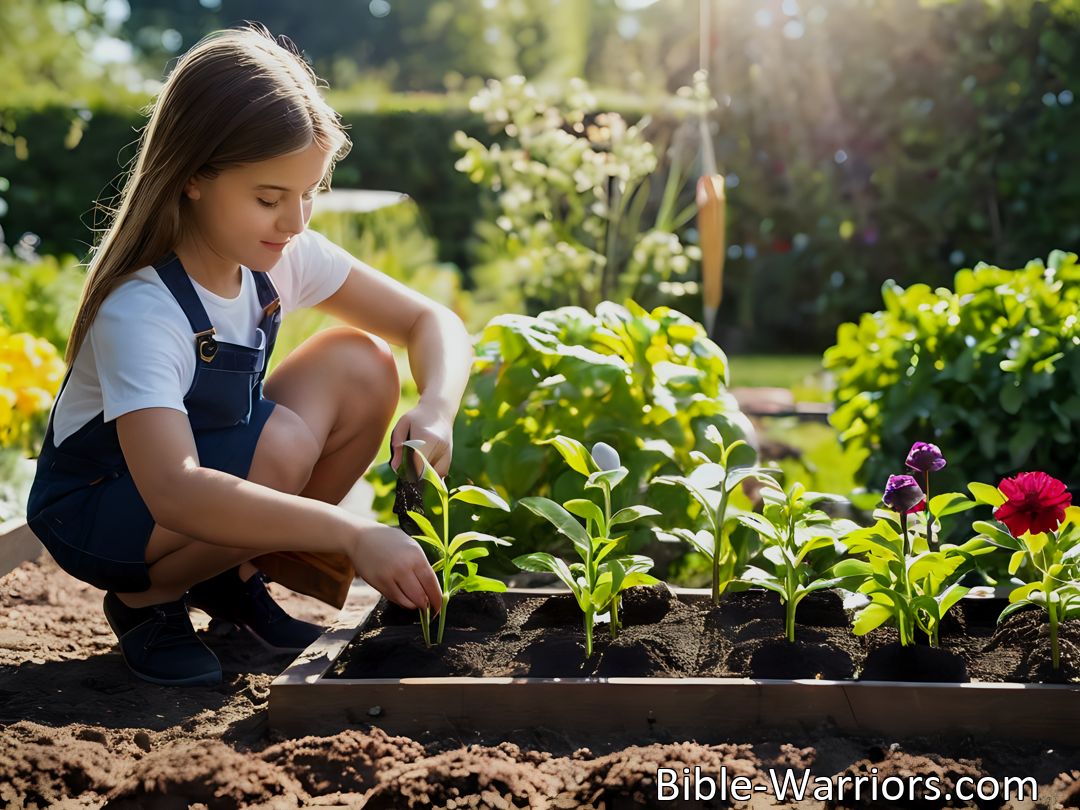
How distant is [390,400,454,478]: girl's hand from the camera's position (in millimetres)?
1990

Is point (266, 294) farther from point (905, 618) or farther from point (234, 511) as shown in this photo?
point (905, 618)

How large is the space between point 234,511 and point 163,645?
1.63 ft

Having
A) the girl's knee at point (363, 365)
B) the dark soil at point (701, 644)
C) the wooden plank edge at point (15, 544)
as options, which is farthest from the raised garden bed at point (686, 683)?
the wooden plank edge at point (15, 544)

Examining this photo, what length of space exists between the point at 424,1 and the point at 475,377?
3043cm

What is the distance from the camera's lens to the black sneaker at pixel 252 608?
2324 millimetres

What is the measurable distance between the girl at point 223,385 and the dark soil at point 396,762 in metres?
0.23

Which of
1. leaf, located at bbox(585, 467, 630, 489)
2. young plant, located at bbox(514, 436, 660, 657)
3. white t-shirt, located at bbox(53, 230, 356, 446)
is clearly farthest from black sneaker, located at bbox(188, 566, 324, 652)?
leaf, located at bbox(585, 467, 630, 489)

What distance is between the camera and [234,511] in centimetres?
178

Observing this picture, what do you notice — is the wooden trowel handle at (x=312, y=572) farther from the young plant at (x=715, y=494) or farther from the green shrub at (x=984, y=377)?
the green shrub at (x=984, y=377)

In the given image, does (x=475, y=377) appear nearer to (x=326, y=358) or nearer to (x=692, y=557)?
(x=326, y=358)

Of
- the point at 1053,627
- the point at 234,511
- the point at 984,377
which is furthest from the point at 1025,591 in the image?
the point at 234,511

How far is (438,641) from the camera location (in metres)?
1.94

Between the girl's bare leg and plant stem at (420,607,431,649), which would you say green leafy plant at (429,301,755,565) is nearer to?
the girl's bare leg

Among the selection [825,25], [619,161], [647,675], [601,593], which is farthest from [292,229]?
[825,25]
